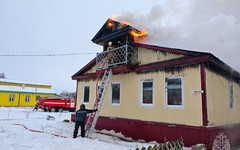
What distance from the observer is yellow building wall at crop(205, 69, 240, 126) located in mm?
7384

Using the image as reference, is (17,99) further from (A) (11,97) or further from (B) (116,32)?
(B) (116,32)

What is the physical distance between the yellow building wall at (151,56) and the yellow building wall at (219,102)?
1842mm

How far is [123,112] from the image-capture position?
10102 mm

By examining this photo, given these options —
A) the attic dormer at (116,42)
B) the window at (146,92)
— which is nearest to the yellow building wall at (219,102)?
the window at (146,92)

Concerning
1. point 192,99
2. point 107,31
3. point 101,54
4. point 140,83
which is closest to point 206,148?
point 192,99

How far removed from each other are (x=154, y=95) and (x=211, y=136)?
297 cm

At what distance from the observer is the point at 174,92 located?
8.10 meters

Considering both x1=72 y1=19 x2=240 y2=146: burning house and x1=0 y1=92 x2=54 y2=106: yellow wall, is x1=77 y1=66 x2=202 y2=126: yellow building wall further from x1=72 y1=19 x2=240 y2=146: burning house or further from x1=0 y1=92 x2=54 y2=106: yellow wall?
x1=0 y1=92 x2=54 y2=106: yellow wall

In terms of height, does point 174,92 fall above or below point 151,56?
below

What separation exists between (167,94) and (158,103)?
0.62 metres

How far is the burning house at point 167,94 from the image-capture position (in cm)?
725

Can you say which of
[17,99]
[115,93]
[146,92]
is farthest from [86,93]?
[17,99]

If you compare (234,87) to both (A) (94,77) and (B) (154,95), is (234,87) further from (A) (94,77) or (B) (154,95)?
(A) (94,77)

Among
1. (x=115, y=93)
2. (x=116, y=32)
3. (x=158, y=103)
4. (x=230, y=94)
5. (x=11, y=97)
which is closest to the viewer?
(x=158, y=103)
